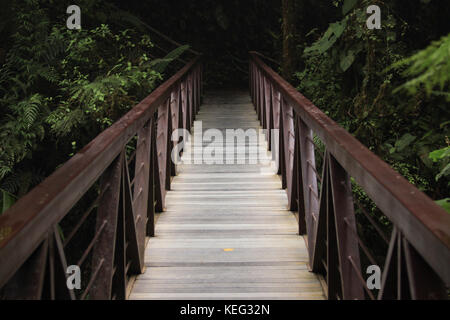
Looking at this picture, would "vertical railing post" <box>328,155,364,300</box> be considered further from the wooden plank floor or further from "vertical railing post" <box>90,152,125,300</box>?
"vertical railing post" <box>90,152,125,300</box>

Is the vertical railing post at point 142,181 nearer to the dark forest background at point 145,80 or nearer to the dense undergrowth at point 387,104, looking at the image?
the dark forest background at point 145,80

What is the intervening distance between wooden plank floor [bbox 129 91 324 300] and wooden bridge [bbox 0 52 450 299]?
1 centimetres

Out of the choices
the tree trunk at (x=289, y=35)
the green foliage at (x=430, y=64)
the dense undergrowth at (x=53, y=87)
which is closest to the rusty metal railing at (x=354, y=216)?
the green foliage at (x=430, y=64)

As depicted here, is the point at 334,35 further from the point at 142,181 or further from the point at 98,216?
the point at 98,216

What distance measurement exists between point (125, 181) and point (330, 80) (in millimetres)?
5245

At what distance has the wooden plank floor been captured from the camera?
248 cm

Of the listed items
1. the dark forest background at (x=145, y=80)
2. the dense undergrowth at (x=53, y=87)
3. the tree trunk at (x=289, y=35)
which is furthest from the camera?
the tree trunk at (x=289, y=35)

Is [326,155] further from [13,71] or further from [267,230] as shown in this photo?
[13,71]

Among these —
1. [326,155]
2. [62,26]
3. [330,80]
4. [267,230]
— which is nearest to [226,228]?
[267,230]

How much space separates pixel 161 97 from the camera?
353cm

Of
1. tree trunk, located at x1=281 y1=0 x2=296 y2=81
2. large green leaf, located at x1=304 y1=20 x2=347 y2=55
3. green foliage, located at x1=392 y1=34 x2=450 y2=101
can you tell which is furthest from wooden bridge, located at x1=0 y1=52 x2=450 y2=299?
tree trunk, located at x1=281 y1=0 x2=296 y2=81

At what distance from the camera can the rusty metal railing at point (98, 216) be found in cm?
115

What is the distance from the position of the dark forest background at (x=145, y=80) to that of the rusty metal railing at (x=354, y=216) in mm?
1791

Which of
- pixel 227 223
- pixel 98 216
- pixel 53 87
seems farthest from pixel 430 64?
pixel 53 87
